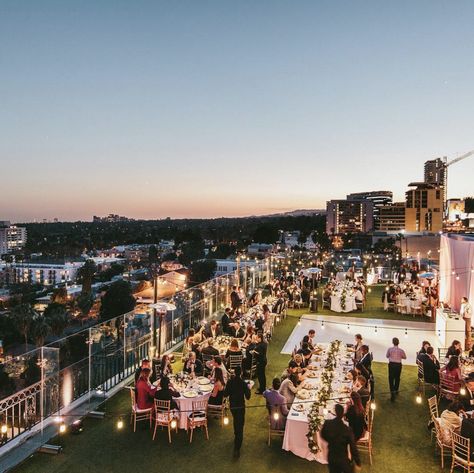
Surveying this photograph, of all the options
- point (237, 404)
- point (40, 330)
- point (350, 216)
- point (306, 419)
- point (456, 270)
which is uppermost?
point (350, 216)

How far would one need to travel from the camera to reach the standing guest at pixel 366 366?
738 centimetres

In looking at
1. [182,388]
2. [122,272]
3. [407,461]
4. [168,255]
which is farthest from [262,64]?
[168,255]

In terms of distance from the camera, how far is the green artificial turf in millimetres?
5652

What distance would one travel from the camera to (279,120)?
2822 cm

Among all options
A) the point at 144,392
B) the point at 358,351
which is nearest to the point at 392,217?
the point at 358,351

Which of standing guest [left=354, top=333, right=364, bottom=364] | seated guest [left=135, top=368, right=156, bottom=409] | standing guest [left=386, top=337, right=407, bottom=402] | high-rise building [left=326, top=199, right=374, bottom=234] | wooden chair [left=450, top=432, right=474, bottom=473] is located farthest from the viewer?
high-rise building [left=326, top=199, right=374, bottom=234]

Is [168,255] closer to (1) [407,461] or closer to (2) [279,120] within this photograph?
(2) [279,120]

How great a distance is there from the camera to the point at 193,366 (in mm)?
7887

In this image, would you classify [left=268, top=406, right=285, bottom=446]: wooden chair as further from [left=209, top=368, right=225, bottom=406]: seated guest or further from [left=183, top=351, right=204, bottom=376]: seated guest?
[left=183, top=351, right=204, bottom=376]: seated guest

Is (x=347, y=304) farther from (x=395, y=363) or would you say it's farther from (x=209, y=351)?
(x=209, y=351)

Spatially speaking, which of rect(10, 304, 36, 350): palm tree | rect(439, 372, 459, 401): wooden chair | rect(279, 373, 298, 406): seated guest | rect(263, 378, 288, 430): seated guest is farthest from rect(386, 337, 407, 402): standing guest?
rect(10, 304, 36, 350): palm tree

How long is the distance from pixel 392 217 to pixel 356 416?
499 feet

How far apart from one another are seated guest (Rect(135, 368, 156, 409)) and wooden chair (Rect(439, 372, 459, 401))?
5358 mm

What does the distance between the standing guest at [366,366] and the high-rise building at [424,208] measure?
131 metres
